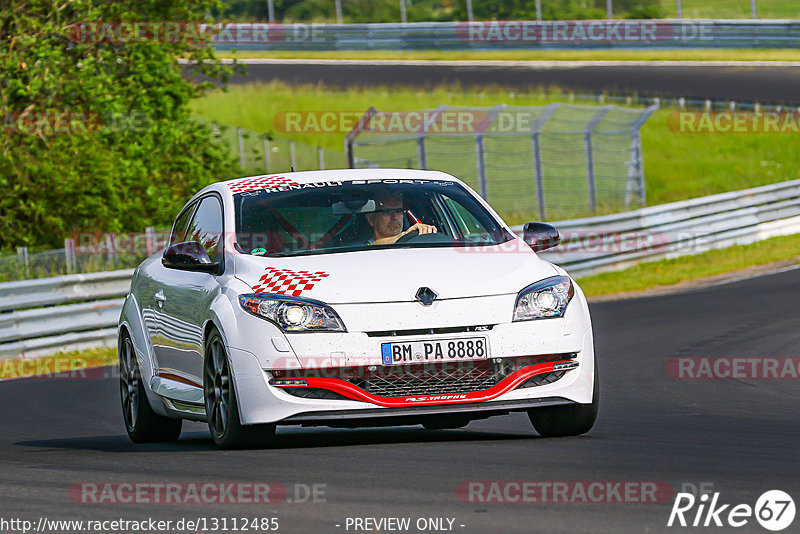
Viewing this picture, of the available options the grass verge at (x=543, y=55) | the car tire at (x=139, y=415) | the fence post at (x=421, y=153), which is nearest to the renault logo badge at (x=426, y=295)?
the car tire at (x=139, y=415)

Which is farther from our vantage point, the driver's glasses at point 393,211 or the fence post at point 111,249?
the fence post at point 111,249

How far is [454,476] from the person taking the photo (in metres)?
6.69

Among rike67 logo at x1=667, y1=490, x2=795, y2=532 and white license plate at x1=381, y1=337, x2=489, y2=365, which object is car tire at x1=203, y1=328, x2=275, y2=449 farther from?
rike67 logo at x1=667, y1=490, x2=795, y2=532

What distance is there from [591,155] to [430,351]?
19615mm

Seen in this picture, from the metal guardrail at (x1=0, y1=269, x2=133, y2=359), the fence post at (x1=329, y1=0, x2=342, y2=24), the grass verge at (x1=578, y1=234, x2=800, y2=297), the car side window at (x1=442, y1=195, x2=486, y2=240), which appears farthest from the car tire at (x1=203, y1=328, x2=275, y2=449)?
the fence post at (x1=329, y1=0, x2=342, y2=24)

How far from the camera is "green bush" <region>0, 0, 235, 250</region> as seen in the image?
75.8ft

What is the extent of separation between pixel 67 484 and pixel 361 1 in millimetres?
37755

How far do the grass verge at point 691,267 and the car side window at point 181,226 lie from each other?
491 inches

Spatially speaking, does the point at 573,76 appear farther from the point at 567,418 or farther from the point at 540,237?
the point at 567,418

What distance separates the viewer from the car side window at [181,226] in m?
10.1

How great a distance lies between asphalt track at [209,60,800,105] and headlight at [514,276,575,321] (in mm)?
27697

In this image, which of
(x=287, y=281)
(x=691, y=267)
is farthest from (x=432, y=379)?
(x=691, y=267)

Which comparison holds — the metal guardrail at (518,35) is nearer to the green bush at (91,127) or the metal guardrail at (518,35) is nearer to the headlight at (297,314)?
the green bush at (91,127)

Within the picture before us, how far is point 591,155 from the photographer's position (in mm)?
26922
